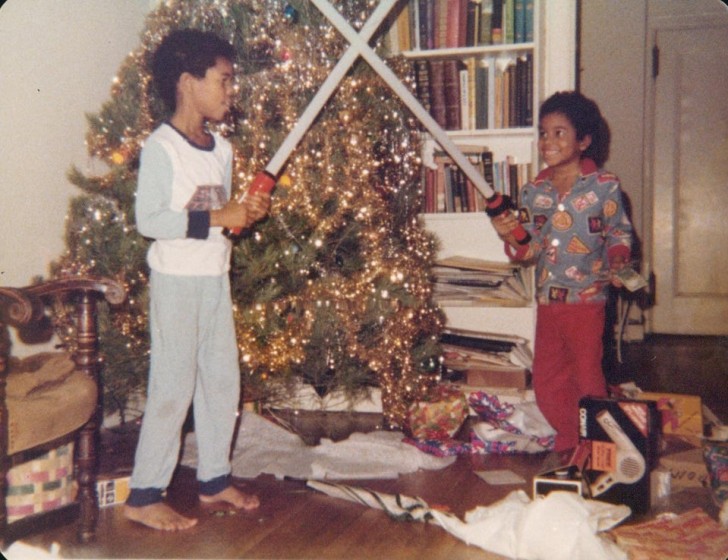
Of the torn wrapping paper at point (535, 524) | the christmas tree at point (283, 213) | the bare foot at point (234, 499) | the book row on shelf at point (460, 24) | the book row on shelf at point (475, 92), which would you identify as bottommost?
the bare foot at point (234, 499)

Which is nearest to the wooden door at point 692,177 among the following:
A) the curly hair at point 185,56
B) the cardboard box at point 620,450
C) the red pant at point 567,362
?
the red pant at point 567,362

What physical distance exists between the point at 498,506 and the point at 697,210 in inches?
A: 134

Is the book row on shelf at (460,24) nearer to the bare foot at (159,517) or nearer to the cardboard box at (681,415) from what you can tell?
the cardboard box at (681,415)

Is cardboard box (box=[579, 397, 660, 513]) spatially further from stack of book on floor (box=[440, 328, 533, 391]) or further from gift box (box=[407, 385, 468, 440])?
stack of book on floor (box=[440, 328, 533, 391])

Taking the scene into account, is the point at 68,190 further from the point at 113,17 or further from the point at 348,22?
the point at 348,22

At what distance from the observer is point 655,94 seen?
4516 millimetres

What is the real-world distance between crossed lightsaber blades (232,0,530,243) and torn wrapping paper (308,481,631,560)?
89 cm

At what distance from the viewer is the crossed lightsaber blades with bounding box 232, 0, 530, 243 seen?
206 cm

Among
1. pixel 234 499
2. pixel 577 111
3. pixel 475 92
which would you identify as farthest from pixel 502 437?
pixel 475 92

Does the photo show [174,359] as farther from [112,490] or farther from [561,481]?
[561,481]

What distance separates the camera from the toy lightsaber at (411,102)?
7.23 ft

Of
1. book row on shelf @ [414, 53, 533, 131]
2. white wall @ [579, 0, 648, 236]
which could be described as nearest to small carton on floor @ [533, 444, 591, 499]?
book row on shelf @ [414, 53, 533, 131]

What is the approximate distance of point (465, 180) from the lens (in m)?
2.99

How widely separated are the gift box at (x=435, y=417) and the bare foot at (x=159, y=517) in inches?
35.1
